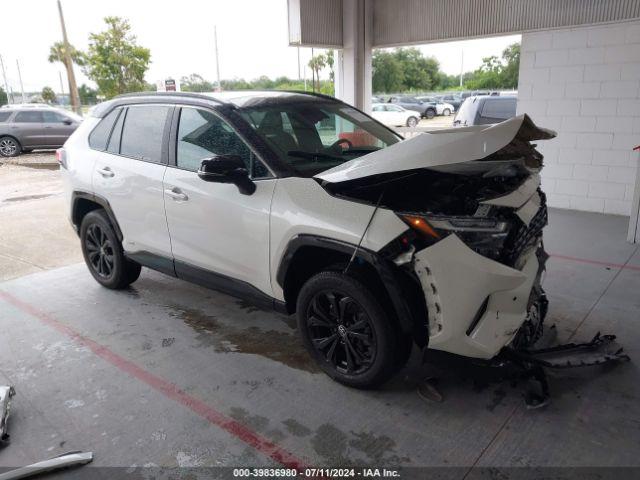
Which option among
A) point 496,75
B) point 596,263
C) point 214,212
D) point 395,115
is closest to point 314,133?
point 214,212

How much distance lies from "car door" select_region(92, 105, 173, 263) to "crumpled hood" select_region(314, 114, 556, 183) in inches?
61.3

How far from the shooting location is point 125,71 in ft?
91.4

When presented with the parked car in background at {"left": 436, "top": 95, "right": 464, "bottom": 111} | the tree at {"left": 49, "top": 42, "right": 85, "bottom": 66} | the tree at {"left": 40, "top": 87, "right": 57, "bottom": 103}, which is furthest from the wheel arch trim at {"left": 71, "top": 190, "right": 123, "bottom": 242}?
the tree at {"left": 40, "top": 87, "right": 57, "bottom": 103}

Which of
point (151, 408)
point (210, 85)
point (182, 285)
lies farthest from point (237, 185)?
point (210, 85)

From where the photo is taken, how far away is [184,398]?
9.87 feet

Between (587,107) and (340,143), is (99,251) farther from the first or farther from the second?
(587,107)

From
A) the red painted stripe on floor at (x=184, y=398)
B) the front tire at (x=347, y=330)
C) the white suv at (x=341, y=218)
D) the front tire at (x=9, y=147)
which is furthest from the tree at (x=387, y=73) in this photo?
the front tire at (x=347, y=330)

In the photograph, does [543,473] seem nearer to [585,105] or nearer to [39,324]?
[39,324]

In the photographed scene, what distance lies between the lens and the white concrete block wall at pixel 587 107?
6910 millimetres

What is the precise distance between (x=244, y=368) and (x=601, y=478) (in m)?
2.08

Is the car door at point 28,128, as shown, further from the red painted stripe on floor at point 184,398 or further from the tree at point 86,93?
the tree at point 86,93

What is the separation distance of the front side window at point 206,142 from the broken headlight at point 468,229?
113 cm

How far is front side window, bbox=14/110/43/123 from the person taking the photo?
1573 centimetres

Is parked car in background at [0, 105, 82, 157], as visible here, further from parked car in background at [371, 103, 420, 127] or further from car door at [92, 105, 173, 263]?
parked car in background at [371, 103, 420, 127]
